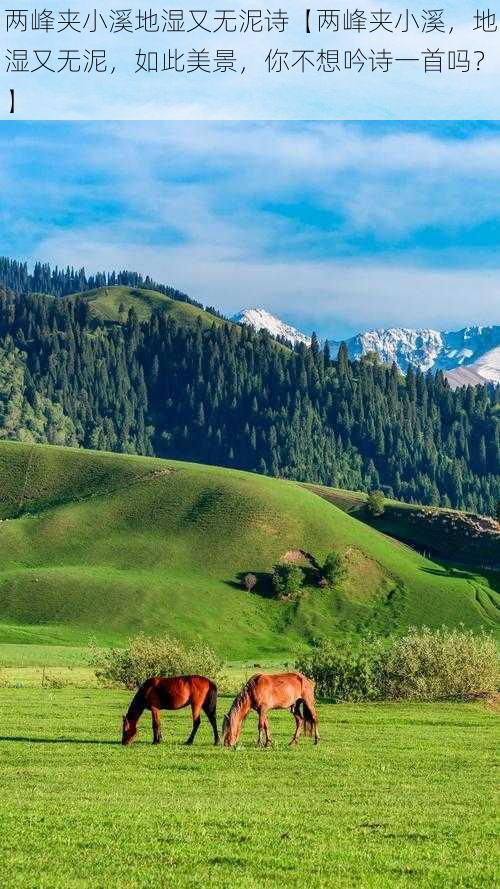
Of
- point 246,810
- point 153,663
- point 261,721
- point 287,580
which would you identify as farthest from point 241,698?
point 287,580

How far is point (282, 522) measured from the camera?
160 meters

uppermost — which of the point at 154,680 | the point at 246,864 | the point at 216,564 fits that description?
the point at 216,564

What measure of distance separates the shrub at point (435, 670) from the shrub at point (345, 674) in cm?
87

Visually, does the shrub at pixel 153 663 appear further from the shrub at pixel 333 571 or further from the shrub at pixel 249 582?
the shrub at pixel 333 571

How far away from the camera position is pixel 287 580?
142m

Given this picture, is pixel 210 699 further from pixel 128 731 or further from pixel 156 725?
pixel 128 731

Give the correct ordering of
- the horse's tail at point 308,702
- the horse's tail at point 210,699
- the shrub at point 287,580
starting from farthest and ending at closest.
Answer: the shrub at point 287,580 < the horse's tail at point 308,702 < the horse's tail at point 210,699

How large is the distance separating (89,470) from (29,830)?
174496 millimetres

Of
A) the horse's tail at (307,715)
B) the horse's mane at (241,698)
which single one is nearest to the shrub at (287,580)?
the horse's tail at (307,715)

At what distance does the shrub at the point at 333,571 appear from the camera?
5709 inches

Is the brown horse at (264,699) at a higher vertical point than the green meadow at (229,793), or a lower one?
higher

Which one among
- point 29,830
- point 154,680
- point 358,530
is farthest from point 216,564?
point 29,830

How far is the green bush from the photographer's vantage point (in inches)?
2031

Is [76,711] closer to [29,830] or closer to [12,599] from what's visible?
[29,830]
